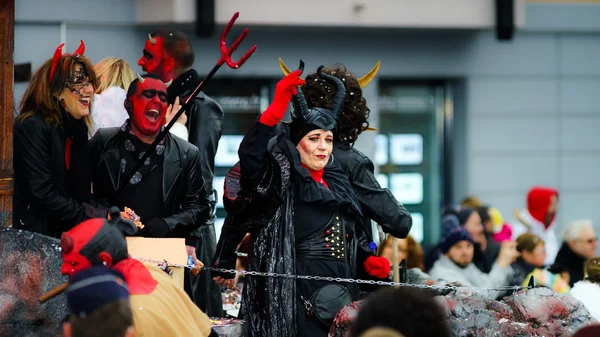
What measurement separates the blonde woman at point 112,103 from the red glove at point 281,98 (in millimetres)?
1516

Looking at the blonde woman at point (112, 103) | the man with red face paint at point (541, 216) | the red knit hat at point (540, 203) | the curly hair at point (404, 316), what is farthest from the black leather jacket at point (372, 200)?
the red knit hat at point (540, 203)

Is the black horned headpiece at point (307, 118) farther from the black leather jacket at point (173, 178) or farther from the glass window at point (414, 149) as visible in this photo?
the glass window at point (414, 149)

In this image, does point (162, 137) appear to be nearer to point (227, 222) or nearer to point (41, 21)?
point (227, 222)

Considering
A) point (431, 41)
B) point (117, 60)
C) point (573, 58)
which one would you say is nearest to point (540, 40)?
point (573, 58)

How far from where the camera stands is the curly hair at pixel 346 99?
668 cm

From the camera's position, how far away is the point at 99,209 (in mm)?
6266

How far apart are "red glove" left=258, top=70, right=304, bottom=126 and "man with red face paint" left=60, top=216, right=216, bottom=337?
127 centimetres

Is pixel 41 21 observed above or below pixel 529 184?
above

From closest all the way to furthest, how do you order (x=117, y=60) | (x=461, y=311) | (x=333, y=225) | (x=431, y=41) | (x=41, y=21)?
(x=461, y=311)
(x=333, y=225)
(x=117, y=60)
(x=41, y=21)
(x=431, y=41)

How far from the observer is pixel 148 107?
650cm

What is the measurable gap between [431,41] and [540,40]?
64.2 inches

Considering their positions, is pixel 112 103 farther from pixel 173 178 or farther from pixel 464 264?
pixel 464 264

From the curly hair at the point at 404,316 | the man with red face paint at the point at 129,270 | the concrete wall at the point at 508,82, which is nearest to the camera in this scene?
the curly hair at the point at 404,316

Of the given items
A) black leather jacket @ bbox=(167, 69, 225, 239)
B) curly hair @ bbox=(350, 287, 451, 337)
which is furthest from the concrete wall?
curly hair @ bbox=(350, 287, 451, 337)
